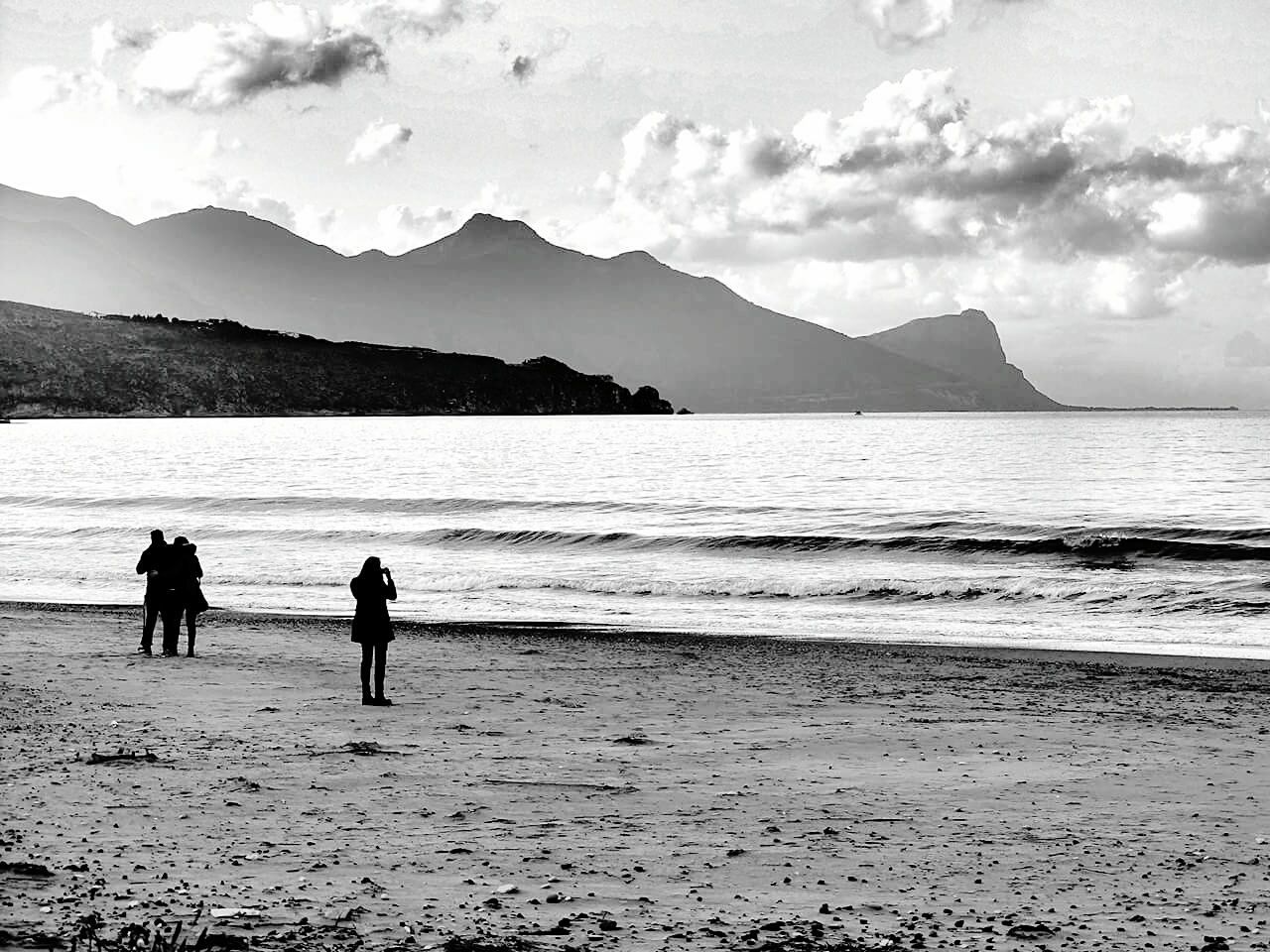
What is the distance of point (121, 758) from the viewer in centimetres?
1088

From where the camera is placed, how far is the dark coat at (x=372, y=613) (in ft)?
47.4

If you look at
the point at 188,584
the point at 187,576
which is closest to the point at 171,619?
the point at 188,584

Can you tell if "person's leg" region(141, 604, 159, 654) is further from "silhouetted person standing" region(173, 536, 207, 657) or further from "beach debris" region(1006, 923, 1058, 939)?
"beach debris" region(1006, 923, 1058, 939)

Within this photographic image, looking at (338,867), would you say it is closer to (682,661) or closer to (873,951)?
(873,951)

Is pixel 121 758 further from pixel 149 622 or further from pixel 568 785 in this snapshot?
pixel 149 622

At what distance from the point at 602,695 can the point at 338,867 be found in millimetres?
7367

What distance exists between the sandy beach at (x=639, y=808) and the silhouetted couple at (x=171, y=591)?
1.55 m

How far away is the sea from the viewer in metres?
26.0

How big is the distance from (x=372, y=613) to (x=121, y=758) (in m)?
3.97

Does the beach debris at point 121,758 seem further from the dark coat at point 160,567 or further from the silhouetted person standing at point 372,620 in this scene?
the dark coat at point 160,567

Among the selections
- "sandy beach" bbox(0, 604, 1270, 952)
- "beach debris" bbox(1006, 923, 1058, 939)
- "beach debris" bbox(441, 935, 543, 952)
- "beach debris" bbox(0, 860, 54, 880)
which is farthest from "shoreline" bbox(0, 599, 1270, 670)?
"beach debris" bbox(0, 860, 54, 880)

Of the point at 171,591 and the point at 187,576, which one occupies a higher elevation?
the point at 187,576

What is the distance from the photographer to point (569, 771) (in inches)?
427

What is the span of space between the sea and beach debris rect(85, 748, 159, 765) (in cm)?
1267
